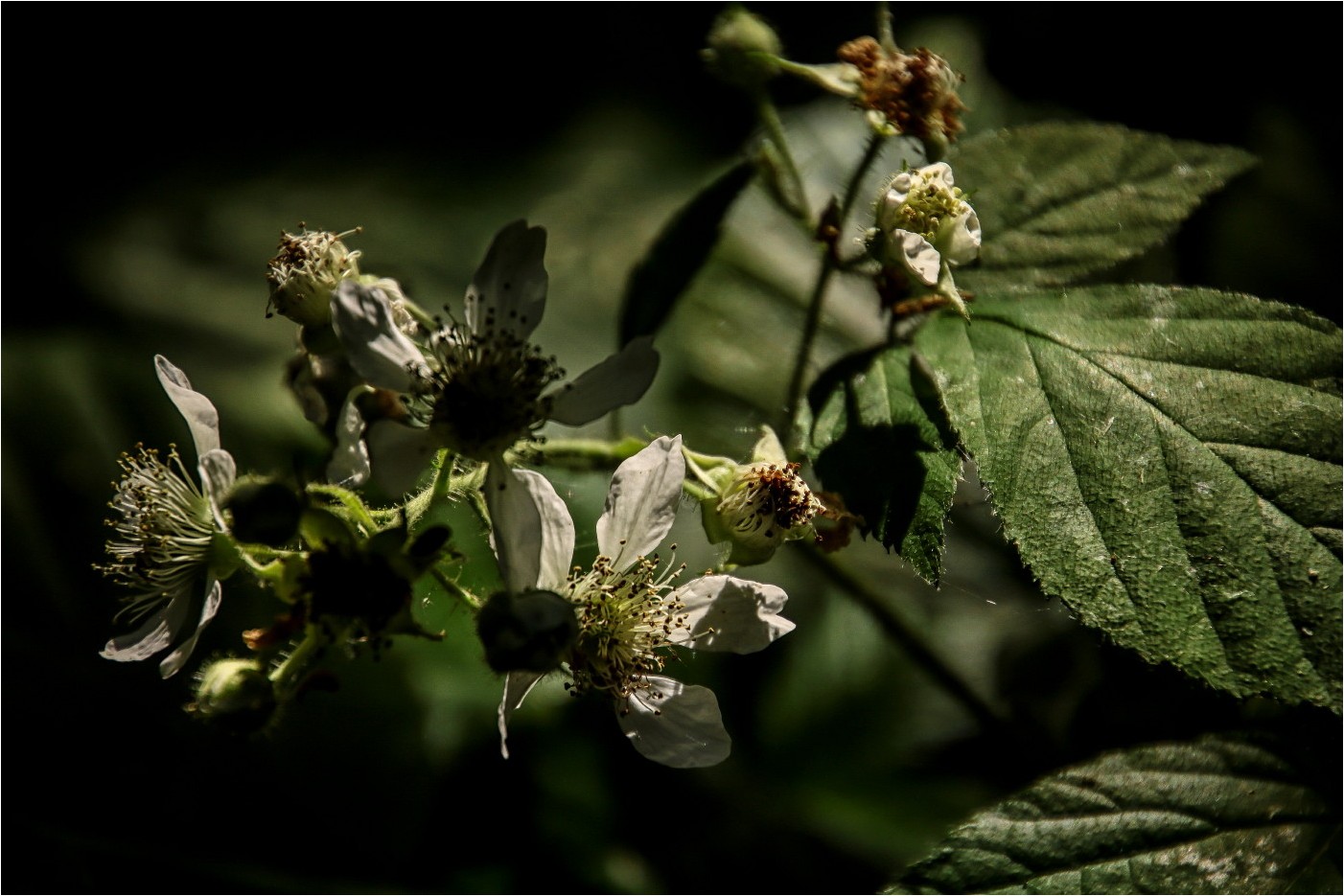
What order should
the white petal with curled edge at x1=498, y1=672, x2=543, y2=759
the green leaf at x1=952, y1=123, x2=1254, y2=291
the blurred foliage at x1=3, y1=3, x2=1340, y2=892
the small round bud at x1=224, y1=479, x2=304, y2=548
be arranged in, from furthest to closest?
the blurred foliage at x1=3, y1=3, x2=1340, y2=892 < the green leaf at x1=952, y1=123, x2=1254, y2=291 < the white petal with curled edge at x1=498, y1=672, x2=543, y2=759 < the small round bud at x1=224, y1=479, x2=304, y2=548

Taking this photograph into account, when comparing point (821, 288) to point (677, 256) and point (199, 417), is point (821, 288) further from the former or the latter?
point (199, 417)

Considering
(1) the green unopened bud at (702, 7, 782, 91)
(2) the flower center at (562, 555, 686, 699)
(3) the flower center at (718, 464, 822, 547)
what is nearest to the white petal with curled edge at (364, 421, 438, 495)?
(2) the flower center at (562, 555, 686, 699)

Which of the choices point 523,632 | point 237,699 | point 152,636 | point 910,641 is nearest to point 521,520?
point 523,632

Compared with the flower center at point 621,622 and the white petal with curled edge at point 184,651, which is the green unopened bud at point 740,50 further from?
the white petal with curled edge at point 184,651

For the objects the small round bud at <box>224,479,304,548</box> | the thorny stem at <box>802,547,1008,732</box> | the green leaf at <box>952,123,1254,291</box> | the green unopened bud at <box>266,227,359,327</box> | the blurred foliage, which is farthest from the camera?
the blurred foliage

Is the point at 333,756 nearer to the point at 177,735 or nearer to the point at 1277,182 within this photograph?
the point at 177,735

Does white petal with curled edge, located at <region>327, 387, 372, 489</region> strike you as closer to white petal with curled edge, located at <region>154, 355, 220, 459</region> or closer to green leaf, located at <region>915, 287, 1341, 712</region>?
white petal with curled edge, located at <region>154, 355, 220, 459</region>
